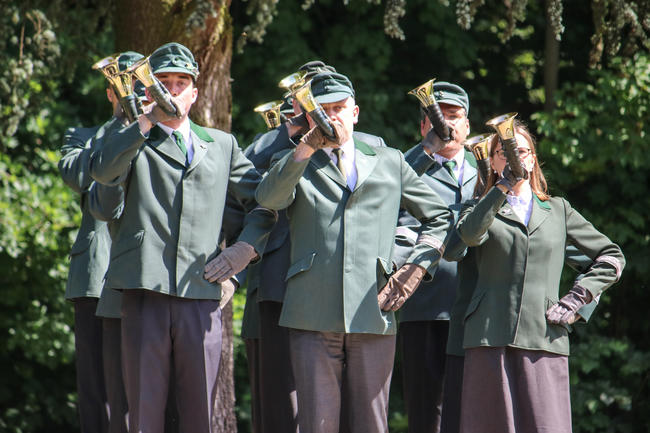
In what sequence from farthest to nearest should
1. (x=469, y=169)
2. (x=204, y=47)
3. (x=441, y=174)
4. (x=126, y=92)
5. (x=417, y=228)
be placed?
(x=204, y=47) < (x=469, y=169) < (x=441, y=174) < (x=417, y=228) < (x=126, y=92)

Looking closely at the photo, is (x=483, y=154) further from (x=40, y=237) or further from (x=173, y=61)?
(x=40, y=237)

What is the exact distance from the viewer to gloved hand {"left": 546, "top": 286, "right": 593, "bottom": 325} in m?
5.18

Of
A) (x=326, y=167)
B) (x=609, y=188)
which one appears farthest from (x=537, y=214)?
(x=609, y=188)

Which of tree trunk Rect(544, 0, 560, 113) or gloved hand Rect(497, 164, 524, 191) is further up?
tree trunk Rect(544, 0, 560, 113)

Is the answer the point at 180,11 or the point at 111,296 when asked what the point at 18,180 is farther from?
the point at 111,296

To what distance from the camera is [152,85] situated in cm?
445

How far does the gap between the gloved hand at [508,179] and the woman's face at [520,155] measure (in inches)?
8.0

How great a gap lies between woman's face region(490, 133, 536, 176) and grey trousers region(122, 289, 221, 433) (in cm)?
163

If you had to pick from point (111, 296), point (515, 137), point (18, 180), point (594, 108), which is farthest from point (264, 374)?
point (18, 180)

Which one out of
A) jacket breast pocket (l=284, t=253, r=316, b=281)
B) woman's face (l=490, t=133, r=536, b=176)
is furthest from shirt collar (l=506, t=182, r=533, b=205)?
jacket breast pocket (l=284, t=253, r=316, b=281)

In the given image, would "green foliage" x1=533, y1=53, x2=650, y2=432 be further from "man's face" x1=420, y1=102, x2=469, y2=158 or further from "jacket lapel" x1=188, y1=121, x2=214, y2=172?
"jacket lapel" x1=188, y1=121, x2=214, y2=172

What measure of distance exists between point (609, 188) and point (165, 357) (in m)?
6.34

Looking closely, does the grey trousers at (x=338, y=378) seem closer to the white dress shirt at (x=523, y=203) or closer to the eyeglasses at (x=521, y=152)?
the white dress shirt at (x=523, y=203)

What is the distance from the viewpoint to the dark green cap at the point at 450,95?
6043 millimetres
